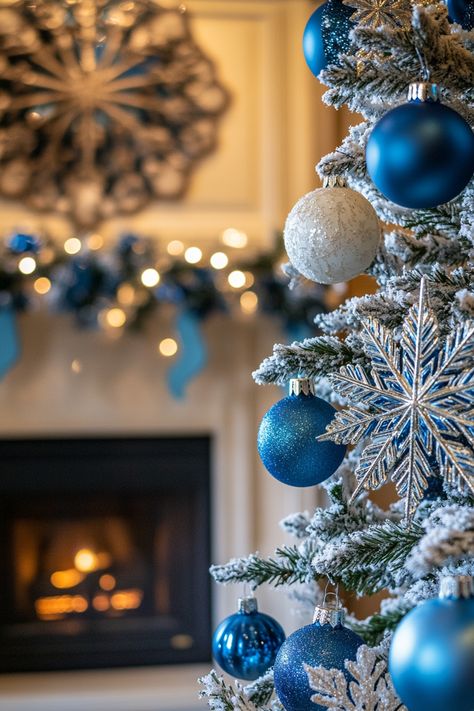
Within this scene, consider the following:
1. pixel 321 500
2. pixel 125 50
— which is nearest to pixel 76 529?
pixel 321 500

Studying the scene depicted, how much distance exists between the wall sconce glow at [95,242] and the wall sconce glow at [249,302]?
0.38 m

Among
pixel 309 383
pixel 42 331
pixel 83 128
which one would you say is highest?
pixel 83 128

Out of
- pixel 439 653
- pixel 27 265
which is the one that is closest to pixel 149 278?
pixel 27 265

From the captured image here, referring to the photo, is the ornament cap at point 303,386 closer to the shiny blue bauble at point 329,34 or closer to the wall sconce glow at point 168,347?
the shiny blue bauble at point 329,34

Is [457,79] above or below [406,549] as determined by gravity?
above

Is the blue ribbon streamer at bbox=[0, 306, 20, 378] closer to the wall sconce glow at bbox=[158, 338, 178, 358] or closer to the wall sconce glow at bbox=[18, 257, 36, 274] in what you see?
the wall sconce glow at bbox=[18, 257, 36, 274]

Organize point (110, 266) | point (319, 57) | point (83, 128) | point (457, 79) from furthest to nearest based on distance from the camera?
point (83, 128)
point (110, 266)
point (319, 57)
point (457, 79)

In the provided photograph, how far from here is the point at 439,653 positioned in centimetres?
44

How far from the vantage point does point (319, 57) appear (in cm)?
70

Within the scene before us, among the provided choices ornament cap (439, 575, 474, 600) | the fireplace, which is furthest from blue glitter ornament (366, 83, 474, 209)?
the fireplace

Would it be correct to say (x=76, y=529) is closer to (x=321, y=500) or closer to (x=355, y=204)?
(x=321, y=500)

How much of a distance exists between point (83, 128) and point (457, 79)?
161 cm

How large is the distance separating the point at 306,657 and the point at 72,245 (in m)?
1.52

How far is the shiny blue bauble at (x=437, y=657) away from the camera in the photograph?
438 millimetres
